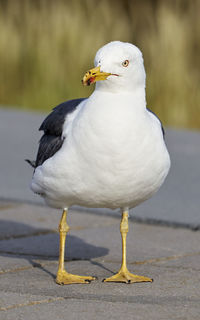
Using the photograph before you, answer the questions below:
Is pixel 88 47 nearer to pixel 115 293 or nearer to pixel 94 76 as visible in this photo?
pixel 94 76

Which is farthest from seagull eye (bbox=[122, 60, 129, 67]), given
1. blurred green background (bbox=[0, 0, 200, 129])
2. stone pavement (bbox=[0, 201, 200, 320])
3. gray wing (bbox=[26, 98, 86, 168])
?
blurred green background (bbox=[0, 0, 200, 129])

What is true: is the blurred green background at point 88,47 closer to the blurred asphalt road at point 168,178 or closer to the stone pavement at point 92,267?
the blurred asphalt road at point 168,178

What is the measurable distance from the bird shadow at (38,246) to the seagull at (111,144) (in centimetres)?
70

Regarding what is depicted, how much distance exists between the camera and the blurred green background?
40.8 feet

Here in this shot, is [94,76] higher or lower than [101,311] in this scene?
Result: higher

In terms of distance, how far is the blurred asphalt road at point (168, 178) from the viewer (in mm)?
7695

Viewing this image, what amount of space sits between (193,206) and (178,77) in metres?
4.76

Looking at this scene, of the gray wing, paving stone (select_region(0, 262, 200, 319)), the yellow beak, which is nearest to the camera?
paving stone (select_region(0, 262, 200, 319))

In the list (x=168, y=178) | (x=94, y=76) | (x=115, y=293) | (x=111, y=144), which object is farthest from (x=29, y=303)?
(x=168, y=178)

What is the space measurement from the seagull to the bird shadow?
70cm

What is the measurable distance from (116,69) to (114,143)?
16.8 inches

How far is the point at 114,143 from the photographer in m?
5.27

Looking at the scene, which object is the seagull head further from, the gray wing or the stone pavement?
the stone pavement

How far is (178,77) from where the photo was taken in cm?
1242
